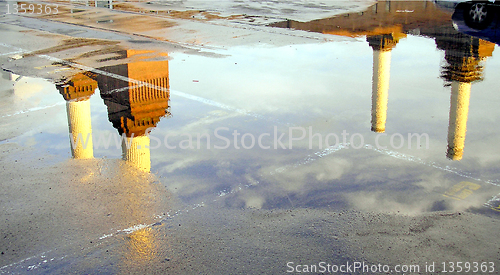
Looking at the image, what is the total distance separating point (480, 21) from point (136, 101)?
11.0m

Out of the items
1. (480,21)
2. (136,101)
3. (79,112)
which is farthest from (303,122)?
(480,21)

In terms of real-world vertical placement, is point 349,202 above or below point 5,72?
below

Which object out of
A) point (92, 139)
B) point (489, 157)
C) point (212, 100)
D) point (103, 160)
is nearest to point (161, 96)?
point (212, 100)

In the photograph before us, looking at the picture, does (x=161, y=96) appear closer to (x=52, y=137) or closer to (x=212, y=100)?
(x=212, y=100)

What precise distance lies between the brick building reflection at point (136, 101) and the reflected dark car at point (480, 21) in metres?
8.57

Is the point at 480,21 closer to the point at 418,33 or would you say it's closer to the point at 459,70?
the point at 418,33

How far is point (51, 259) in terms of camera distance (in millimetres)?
4527

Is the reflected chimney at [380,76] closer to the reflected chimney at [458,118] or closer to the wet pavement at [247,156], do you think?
the wet pavement at [247,156]

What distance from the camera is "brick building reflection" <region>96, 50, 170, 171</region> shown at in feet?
22.4

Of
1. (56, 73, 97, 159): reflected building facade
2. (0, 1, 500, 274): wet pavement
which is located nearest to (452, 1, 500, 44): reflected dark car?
(0, 1, 500, 274): wet pavement

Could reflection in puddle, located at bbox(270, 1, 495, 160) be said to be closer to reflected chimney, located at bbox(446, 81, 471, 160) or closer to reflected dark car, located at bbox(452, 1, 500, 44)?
reflected chimney, located at bbox(446, 81, 471, 160)

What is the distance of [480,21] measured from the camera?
48.3ft

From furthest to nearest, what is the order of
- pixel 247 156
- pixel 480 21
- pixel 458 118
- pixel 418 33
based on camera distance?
pixel 480 21 < pixel 418 33 < pixel 458 118 < pixel 247 156

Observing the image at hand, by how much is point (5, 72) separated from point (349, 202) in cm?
864
